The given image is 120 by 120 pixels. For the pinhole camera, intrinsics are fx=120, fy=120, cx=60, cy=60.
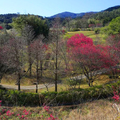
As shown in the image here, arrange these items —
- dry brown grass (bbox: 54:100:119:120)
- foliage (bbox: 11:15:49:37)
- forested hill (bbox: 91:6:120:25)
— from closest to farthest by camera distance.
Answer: dry brown grass (bbox: 54:100:119:120) → foliage (bbox: 11:15:49:37) → forested hill (bbox: 91:6:120:25)

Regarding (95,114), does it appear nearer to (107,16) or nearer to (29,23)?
(29,23)

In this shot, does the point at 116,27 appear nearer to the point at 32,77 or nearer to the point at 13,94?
the point at 32,77

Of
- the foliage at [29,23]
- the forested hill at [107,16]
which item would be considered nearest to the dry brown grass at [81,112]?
the foliage at [29,23]

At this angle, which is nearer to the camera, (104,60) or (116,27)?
(104,60)

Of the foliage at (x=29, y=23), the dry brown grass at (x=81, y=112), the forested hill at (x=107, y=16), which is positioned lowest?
the dry brown grass at (x=81, y=112)

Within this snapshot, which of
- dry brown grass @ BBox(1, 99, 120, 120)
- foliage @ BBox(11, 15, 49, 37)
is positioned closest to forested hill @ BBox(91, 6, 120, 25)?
foliage @ BBox(11, 15, 49, 37)

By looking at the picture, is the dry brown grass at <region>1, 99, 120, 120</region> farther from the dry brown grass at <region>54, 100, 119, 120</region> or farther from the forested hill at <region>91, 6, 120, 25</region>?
the forested hill at <region>91, 6, 120, 25</region>

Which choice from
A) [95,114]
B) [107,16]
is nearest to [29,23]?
[95,114]

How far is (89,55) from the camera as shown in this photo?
12.6 meters

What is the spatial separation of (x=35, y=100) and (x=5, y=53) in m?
8.36

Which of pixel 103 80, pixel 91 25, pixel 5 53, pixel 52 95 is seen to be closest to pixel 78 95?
pixel 52 95

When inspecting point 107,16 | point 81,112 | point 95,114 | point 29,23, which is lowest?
point 81,112

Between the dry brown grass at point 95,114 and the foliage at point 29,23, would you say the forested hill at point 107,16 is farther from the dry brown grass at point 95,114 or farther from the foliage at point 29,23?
the dry brown grass at point 95,114

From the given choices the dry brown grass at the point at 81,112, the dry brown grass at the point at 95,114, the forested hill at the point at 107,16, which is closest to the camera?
the dry brown grass at the point at 95,114
